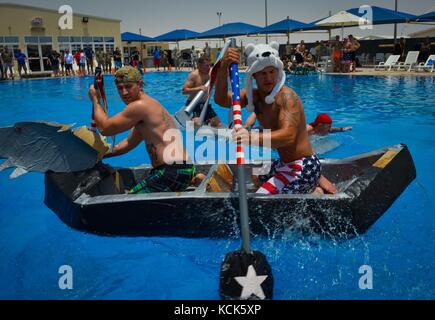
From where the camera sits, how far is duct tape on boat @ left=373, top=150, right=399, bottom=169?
3.76 meters

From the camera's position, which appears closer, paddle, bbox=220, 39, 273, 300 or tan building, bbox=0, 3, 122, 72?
paddle, bbox=220, 39, 273, 300

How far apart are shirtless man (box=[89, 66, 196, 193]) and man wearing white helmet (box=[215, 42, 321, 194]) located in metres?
0.65

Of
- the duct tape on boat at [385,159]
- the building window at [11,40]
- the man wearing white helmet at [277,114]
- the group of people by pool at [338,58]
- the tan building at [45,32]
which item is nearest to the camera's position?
the man wearing white helmet at [277,114]

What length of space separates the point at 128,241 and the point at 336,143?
497 centimetres

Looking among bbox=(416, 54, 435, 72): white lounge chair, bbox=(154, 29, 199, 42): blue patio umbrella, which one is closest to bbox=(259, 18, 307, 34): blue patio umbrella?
bbox=(154, 29, 199, 42): blue patio umbrella

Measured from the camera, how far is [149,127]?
12.4ft

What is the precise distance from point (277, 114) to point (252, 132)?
1.05 ft

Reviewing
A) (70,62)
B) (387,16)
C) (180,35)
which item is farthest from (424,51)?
(70,62)

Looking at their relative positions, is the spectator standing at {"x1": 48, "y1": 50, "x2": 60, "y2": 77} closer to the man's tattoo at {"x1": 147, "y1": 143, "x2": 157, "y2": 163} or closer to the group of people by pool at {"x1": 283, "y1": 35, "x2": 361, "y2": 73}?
the group of people by pool at {"x1": 283, "y1": 35, "x2": 361, "y2": 73}

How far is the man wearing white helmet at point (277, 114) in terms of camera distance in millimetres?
3205

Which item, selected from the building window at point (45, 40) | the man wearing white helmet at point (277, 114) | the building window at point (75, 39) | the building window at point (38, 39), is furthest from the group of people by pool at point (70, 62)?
the man wearing white helmet at point (277, 114)

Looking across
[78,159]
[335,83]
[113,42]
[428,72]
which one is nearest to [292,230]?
[78,159]

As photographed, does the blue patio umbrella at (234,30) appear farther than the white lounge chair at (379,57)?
Yes

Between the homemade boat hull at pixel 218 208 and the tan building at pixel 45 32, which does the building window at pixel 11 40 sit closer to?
the tan building at pixel 45 32
